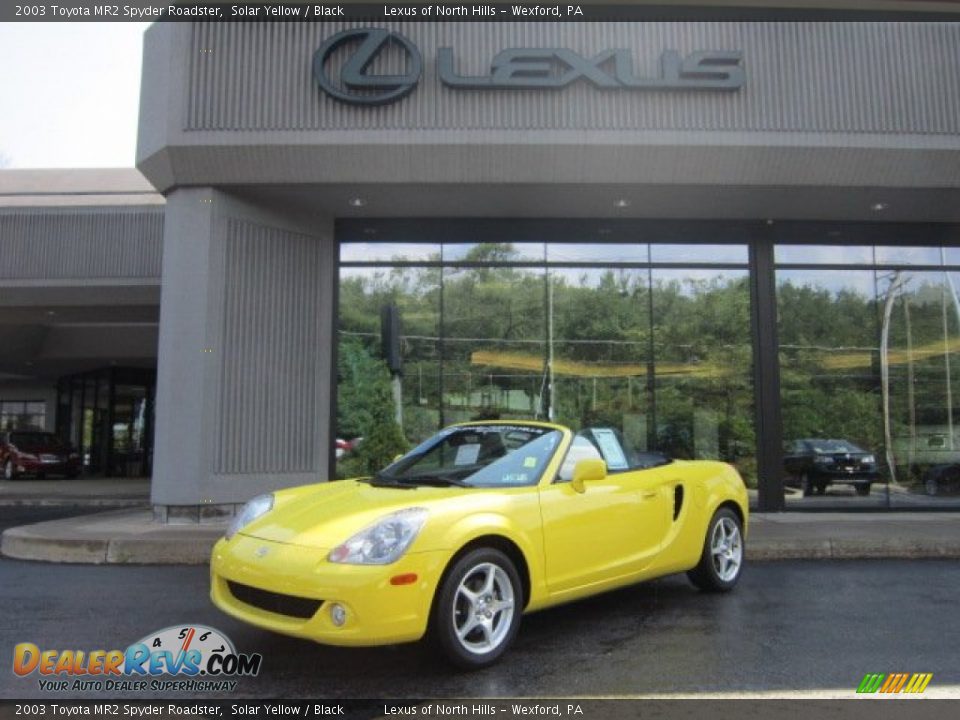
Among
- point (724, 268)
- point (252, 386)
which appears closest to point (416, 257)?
point (252, 386)

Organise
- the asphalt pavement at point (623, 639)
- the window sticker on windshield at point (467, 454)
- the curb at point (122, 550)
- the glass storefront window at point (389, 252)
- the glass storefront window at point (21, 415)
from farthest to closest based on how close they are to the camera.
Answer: the glass storefront window at point (21, 415) < the glass storefront window at point (389, 252) < the curb at point (122, 550) < the window sticker on windshield at point (467, 454) < the asphalt pavement at point (623, 639)

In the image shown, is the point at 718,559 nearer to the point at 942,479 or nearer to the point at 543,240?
the point at 543,240

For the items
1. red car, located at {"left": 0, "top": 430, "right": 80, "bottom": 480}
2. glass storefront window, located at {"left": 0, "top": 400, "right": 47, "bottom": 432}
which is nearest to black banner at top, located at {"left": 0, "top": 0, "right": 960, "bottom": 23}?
red car, located at {"left": 0, "top": 430, "right": 80, "bottom": 480}

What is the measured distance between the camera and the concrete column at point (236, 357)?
9.63 m

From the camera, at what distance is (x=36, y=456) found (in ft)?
75.4

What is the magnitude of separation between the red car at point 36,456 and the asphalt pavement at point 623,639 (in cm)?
1881

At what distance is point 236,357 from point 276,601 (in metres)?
6.83

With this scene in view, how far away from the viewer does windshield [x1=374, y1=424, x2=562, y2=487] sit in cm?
459

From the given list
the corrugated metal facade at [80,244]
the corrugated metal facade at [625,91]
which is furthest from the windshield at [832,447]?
the corrugated metal facade at [80,244]

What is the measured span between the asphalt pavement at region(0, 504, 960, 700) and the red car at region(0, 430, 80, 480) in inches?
740

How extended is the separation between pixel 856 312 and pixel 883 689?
937cm

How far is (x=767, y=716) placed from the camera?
3.40 meters

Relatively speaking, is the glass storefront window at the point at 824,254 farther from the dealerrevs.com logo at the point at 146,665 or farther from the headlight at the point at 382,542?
the dealerrevs.com logo at the point at 146,665

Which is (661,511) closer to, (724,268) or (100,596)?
(100,596)
